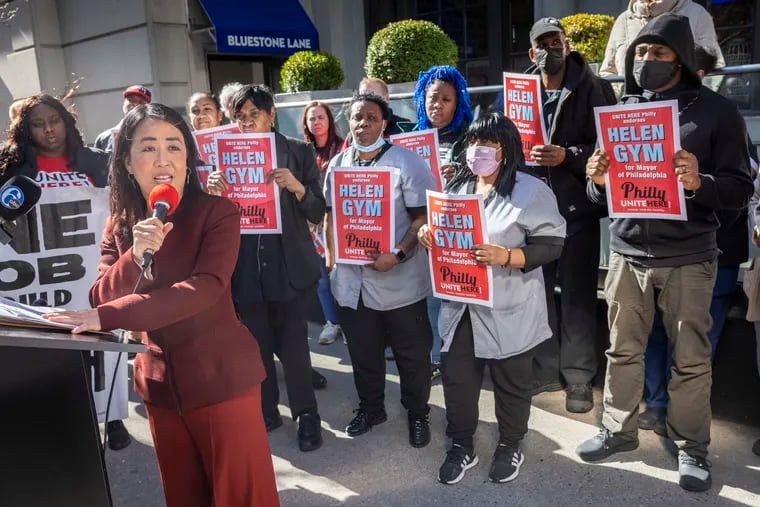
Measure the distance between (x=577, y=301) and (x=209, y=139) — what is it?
8.42 feet

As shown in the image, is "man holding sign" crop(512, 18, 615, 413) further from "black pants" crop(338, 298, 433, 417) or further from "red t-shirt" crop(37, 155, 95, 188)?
"red t-shirt" crop(37, 155, 95, 188)

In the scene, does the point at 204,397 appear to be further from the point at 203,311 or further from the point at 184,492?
the point at 184,492

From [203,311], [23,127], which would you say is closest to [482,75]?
[23,127]

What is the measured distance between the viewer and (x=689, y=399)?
10.9 feet

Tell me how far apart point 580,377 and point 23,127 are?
12.1 ft

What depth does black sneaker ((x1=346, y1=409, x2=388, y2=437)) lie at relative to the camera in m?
4.12

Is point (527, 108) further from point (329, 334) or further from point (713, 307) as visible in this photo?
point (329, 334)

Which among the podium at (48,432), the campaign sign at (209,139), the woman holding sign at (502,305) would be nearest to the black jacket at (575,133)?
the woman holding sign at (502,305)

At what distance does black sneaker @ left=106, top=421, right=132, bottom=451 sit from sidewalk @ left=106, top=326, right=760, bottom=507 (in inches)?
2.0

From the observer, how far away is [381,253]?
147 inches

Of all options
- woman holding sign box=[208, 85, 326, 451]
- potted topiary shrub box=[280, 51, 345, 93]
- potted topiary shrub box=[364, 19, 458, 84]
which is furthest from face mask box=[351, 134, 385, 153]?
potted topiary shrub box=[280, 51, 345, 93]

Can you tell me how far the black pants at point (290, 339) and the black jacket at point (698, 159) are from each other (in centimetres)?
200

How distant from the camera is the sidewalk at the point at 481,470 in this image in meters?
3.32

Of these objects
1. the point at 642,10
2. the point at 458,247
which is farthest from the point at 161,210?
the point at 642,10
